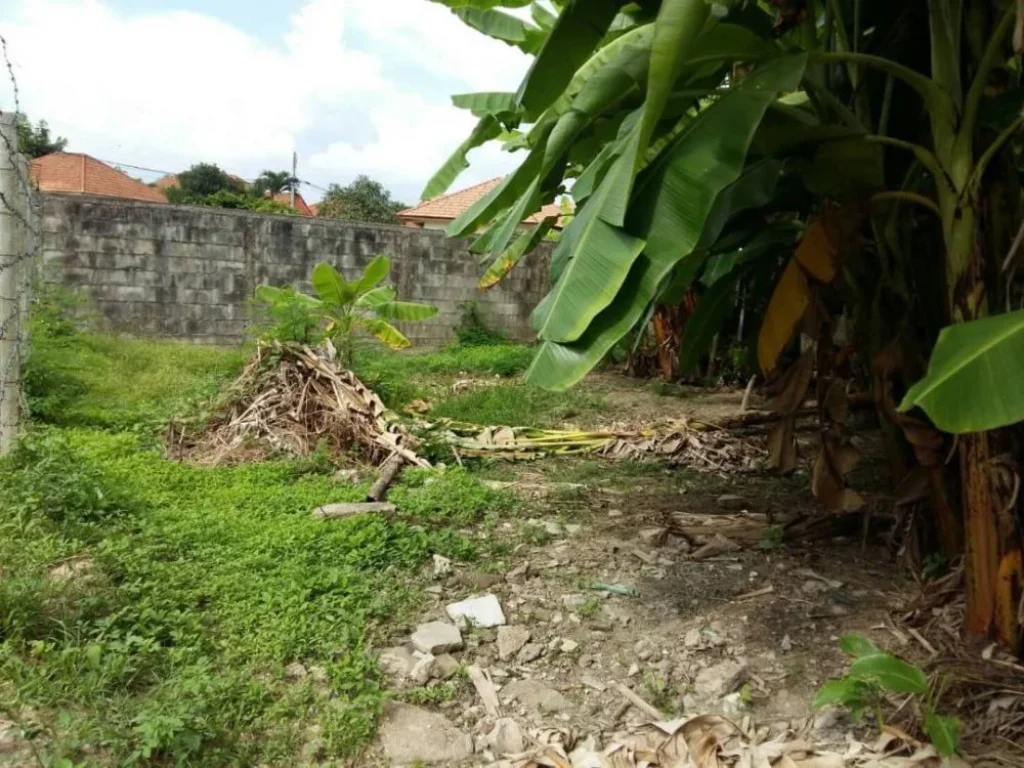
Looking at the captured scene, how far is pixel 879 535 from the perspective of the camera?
135 inches

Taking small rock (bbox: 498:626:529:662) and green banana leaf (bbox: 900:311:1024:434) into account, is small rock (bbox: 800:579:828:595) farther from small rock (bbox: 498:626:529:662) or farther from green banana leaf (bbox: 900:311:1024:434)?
green banana leaf (bbox: 900:311:1024:434)

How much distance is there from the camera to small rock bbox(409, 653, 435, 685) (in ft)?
8.03

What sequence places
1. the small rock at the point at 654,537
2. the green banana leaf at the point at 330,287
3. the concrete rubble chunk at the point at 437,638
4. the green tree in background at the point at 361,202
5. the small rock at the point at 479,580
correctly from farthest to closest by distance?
the green tree in background at the point at 361,202 → the green banana leaf at the point at 330,287 → the small rock at the point at 654,537 → the small rock at the point at 479,580 → the concrete rubble chunk at the point at 437,638

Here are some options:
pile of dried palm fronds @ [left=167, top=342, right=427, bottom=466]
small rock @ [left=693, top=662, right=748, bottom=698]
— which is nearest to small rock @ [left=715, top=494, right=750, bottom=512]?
small rock @ [left=693, top=662, right=748, bottom=698]

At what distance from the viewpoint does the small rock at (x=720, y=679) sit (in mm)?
2402

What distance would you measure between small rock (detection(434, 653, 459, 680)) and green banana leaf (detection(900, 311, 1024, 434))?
163 cm

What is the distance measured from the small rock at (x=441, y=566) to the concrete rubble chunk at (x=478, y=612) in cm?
25

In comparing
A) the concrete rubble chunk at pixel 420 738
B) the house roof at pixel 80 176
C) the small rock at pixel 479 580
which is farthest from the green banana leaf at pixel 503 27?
the house roof at pixel 80 176

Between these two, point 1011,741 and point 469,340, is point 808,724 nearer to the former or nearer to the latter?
point 1011,741

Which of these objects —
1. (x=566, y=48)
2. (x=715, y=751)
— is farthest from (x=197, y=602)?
(x=566, y=48)

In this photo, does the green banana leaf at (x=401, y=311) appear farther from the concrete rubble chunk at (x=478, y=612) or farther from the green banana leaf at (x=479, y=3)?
the concrete rubble chunk at (x=478, y=612)

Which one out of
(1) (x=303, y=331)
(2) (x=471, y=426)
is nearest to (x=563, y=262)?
(2) (x=471, y=426)

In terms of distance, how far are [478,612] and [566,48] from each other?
206 centimetres

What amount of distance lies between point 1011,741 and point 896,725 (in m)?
0.28
